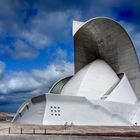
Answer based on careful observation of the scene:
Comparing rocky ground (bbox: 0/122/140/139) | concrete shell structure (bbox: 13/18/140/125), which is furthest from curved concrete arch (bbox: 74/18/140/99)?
rocky ground (bbox: 0/122/140/139)

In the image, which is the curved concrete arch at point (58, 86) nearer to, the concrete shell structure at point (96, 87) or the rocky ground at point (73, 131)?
the concrete shell structure at point (96, 87)

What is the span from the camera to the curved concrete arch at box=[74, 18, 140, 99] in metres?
27.9

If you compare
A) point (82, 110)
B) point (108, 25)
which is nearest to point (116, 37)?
point (108, 25)

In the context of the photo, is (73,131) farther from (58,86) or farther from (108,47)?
(108,47)

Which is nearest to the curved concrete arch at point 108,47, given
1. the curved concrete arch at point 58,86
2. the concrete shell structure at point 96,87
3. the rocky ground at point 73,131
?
the concrete shell structure at point 96,87

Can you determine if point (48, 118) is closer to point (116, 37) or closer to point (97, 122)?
point (97, 122)

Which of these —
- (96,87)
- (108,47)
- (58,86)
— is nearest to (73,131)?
(96,87)

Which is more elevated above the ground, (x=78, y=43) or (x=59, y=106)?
(x=78, y=43)

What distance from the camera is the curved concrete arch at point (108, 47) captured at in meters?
27.9

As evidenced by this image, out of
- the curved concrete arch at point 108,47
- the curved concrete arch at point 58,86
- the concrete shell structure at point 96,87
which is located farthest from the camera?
the curved concrete arch at point 58,86

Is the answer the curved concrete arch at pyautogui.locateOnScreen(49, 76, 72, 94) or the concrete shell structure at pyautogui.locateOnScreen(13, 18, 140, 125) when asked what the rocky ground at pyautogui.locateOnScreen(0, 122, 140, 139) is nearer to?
the concrete shell structure at pyautogui.locateOnScreen(13, 18, 140, 125)

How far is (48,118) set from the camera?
21.1 m

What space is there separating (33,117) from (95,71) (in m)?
9.55

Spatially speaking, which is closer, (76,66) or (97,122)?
(97,122)
